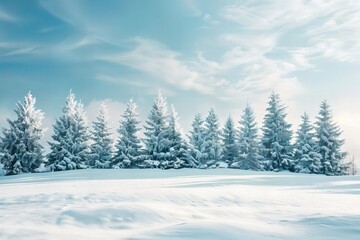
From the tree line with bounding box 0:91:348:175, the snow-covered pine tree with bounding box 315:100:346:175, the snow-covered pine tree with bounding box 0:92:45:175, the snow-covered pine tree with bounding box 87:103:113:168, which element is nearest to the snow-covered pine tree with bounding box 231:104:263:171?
the tree line with bounding box 0:91:348:175

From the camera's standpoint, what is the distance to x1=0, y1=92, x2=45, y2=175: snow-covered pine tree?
33125mm

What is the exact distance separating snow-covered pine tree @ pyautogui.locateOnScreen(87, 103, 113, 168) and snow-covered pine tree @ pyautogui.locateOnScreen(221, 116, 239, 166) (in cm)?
1498

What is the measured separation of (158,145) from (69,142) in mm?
10110

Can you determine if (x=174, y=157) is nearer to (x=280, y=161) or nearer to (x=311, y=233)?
(x=280, y=161)

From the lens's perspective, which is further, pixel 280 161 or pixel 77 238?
pixel 280 161

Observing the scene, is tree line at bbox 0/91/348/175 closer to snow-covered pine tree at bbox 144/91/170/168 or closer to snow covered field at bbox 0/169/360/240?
snow-covered pine tree at bbox 144/91/170/168

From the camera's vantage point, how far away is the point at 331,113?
3772cm

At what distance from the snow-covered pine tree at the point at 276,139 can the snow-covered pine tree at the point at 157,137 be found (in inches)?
486

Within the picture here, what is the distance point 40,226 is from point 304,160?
34.5 meters

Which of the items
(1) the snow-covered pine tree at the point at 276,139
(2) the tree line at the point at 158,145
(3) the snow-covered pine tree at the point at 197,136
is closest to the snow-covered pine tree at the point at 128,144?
(2) the tree line at the point at 158,145

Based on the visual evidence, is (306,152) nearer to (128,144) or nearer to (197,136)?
(197,136)

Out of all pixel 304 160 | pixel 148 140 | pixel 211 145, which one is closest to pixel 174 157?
pixel 148 140

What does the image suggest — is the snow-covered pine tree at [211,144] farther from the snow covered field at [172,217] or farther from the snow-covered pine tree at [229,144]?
the snow covered field at [172,217]

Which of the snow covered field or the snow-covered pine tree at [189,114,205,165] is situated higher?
the snow-covered pine tree at [189,114,205,165]
